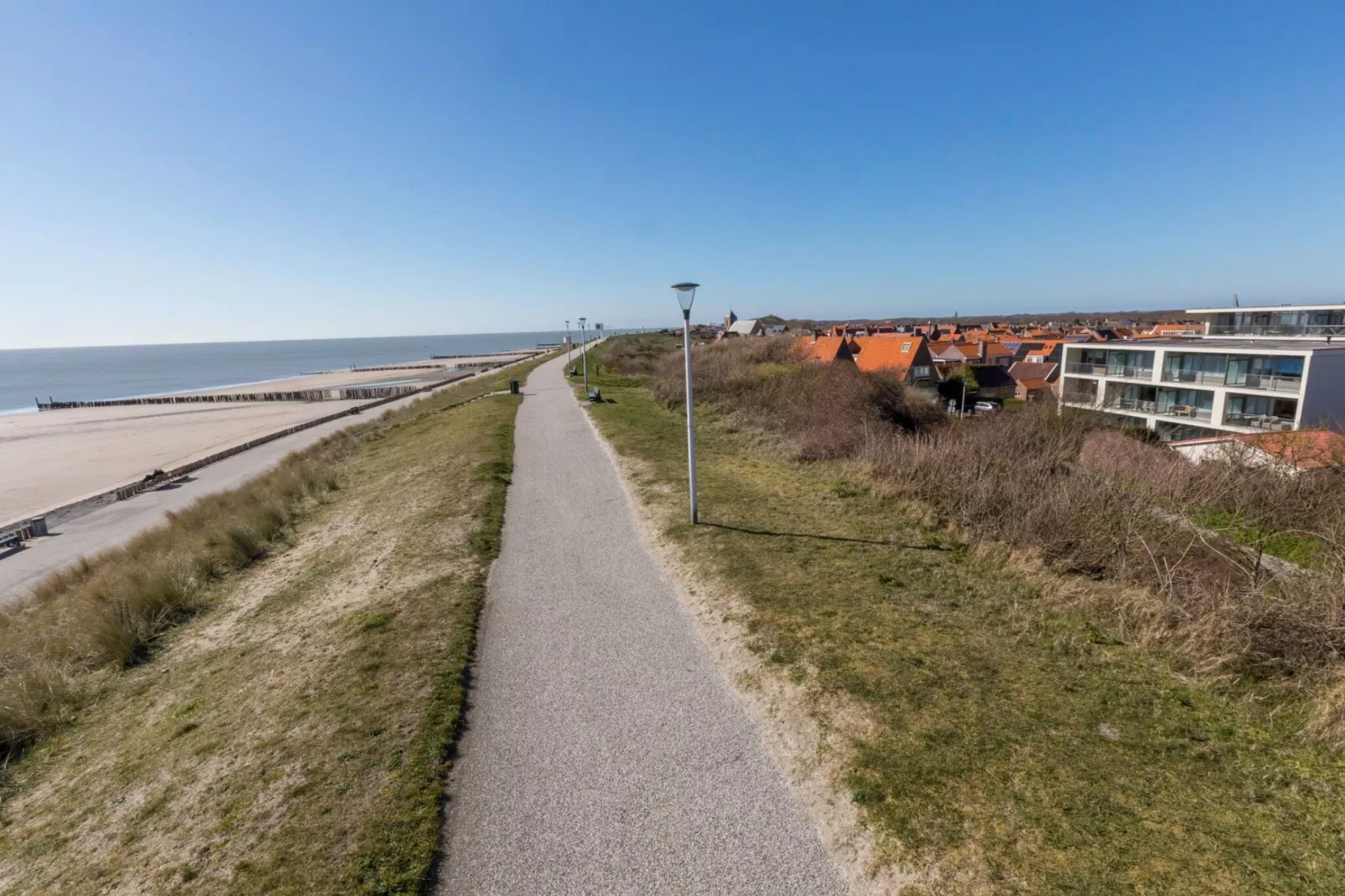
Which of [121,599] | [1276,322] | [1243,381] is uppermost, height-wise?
[1276,322]

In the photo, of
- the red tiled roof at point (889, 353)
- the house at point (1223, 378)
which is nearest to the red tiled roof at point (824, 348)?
the red tiled roof at point (889, 353)

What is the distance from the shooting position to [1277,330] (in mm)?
37688

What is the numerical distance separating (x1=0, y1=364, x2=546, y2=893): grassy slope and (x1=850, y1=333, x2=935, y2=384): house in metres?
39.3

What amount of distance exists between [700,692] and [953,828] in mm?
2536

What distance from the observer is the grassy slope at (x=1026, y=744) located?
3.92 m

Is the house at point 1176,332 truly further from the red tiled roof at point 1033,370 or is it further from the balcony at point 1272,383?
the balcony at point 1272,383

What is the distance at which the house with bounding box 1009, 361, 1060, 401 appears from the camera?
4953cm

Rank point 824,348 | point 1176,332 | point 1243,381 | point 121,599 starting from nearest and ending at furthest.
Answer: point 121,599
point 1243,381
point 824,348
point 1176,332

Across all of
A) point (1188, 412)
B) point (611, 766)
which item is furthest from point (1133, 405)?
point (611, 766)

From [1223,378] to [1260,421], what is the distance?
3064mm

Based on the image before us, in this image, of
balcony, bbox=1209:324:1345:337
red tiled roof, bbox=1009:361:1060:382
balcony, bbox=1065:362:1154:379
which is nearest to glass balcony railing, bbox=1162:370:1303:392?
balcony, bbox=1065:362:1154:379

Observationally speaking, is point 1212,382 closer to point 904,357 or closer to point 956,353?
point 904,357

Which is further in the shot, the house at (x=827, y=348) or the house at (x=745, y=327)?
the house at (x=745, y=327)

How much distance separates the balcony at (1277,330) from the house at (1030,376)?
1004 centimetres
